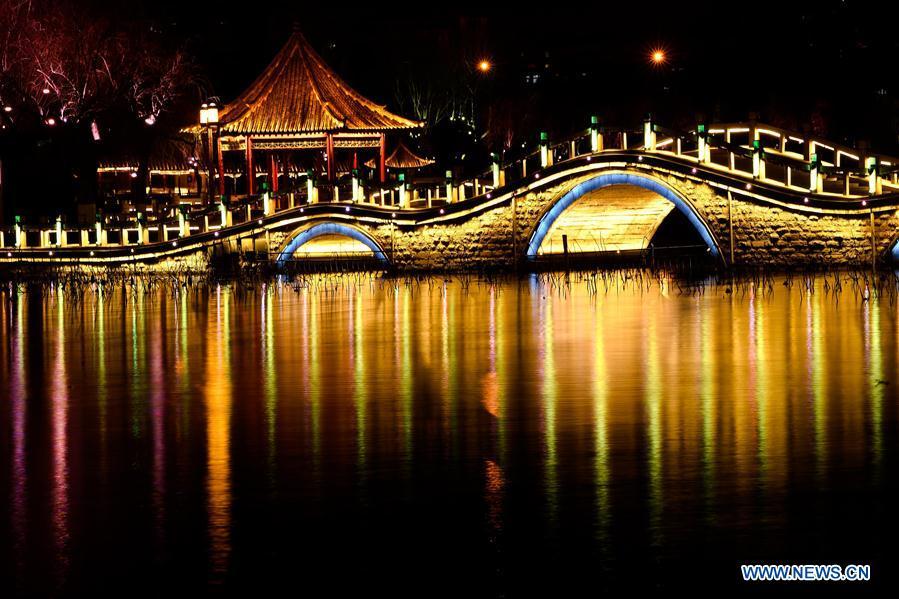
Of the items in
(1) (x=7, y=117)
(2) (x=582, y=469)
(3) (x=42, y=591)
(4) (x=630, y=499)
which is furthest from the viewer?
(1) (x=7, y=117)

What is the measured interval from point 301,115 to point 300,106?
564mm

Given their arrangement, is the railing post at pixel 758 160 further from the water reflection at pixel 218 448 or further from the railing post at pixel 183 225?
the railing post at pixel 183 225

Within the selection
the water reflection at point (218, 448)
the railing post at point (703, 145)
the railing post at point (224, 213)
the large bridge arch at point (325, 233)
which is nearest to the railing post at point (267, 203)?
the large bridge arch at point (325, 233)

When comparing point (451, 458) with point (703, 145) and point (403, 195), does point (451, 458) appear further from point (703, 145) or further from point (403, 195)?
point (403, 195)

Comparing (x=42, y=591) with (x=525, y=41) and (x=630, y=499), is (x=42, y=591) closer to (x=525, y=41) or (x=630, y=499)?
(x=630, y=499)

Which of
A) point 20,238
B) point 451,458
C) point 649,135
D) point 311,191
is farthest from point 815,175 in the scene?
point 20,238

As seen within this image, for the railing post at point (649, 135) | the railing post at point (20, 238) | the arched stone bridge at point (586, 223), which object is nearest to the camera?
the arched stone bridge at point (586, 223)

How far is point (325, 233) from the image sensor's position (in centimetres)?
5025

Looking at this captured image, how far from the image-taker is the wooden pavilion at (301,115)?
53.3 m

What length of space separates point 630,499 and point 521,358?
9.29m

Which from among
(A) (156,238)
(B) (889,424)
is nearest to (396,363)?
(B) (889,424)

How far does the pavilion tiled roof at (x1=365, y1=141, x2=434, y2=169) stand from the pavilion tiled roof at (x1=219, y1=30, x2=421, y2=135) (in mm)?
15133

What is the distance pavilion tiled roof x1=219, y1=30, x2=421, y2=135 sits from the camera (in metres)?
53.3

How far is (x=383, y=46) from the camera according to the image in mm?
89812
